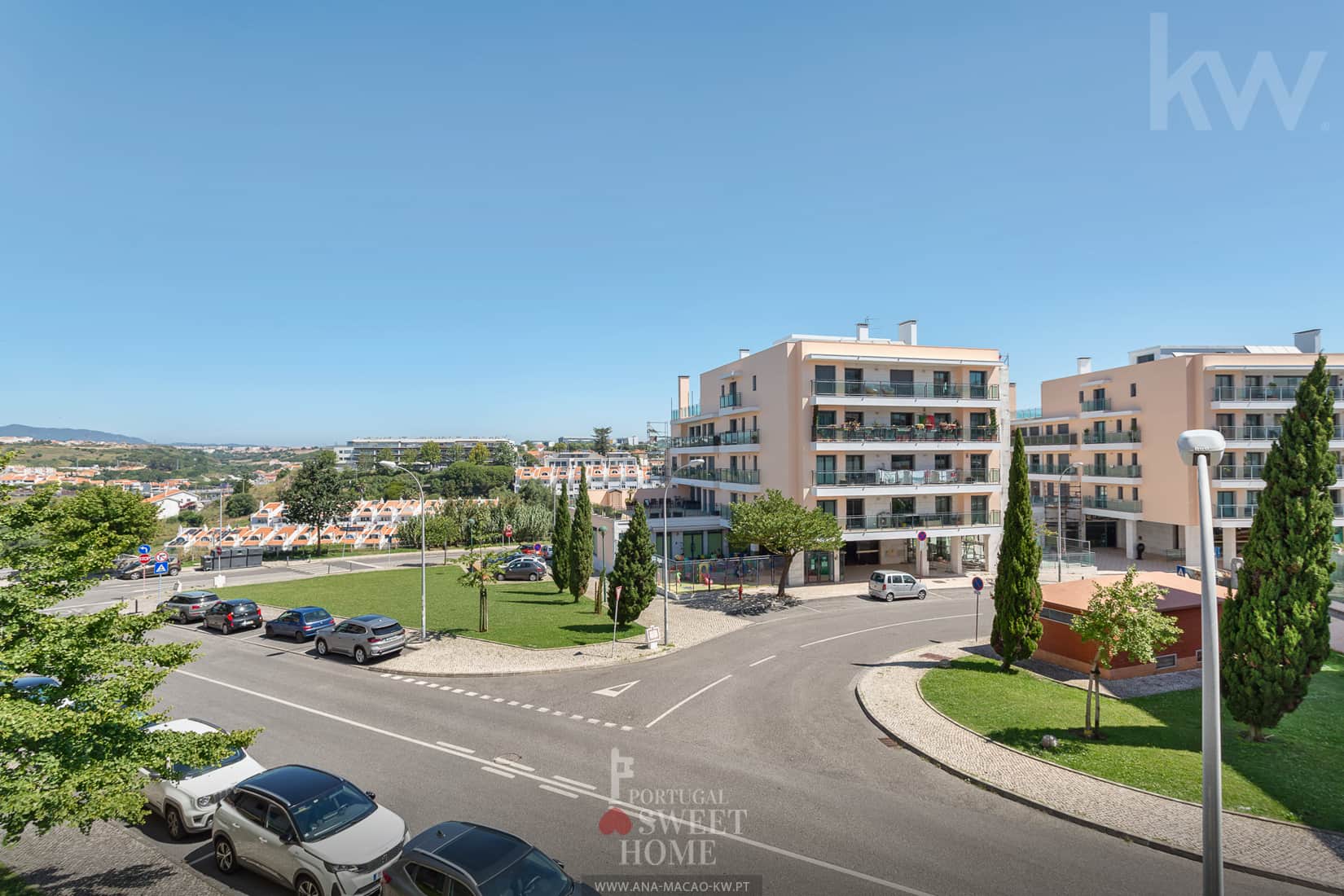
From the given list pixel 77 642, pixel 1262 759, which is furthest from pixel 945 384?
pixel 77 642

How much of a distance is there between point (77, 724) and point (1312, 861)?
18.6 m

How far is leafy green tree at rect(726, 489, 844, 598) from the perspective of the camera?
108 ft

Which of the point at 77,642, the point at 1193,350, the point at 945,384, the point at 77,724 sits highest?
the point at 1193,350

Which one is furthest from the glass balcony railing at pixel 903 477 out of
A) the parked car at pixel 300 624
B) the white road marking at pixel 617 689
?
the parked car at pixel 300 624

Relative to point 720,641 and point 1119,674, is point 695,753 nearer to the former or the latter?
point 720,641

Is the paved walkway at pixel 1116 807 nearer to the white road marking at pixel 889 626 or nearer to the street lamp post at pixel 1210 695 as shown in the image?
the street lamp post at pixel 1210 695

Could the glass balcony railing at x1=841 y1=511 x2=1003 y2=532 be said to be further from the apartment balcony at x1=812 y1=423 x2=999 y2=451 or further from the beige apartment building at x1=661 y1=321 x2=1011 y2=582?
the apartment balcony at x1=812 y1=423 x2=999 y2=451

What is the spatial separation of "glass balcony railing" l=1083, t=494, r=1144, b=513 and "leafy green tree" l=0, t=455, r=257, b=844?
5513cm

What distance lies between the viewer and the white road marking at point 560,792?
517 inches

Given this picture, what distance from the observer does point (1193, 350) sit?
49469mm

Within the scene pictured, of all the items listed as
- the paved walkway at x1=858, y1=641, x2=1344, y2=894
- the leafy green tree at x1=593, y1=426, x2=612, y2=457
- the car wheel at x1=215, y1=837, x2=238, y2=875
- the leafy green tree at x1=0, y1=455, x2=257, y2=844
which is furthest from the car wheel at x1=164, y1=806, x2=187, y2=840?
the leafy green tree at x1=593, y1=426, x2=612, y2=457

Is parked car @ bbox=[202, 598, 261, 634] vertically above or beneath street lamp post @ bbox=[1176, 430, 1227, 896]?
beneath

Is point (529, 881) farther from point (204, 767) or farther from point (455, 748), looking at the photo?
point (455, 748)

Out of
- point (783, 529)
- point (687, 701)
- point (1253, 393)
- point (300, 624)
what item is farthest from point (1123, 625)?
point (1253, 393)
